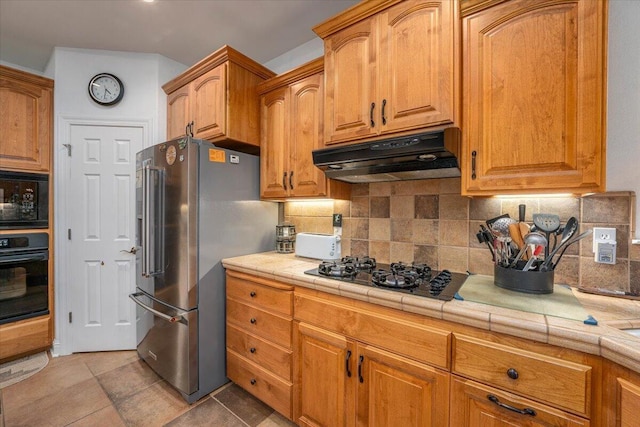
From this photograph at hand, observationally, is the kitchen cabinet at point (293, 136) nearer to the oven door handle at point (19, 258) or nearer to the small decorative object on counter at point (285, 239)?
the small decorative object on counter at point (285, 239)

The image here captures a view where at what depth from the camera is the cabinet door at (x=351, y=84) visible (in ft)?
4.88

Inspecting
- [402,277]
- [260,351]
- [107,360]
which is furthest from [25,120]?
[402,277]

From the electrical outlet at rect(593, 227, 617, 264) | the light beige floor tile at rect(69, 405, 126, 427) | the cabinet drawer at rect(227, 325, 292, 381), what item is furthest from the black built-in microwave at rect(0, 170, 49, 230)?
the electrical outlet at rect(593, 227, 617, 264)

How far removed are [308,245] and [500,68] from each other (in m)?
1.46

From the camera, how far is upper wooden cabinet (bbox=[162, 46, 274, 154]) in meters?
1.99

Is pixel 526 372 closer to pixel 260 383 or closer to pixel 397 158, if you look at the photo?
pixel 397 158

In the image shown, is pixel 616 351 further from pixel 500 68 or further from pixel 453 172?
pixel 500 68

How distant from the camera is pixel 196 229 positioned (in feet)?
5.81

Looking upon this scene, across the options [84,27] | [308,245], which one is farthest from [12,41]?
[308,245]

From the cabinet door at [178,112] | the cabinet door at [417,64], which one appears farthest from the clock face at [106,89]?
the cabinet door at [417,64]

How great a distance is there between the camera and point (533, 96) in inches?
44.3

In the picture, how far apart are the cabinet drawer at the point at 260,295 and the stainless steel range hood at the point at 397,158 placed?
2.59 ft

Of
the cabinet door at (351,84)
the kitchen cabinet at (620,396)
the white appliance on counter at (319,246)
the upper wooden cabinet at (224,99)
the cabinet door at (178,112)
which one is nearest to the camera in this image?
the kitchen cabinet at (620,396)

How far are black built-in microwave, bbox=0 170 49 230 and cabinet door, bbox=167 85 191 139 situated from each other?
3.74 feet
